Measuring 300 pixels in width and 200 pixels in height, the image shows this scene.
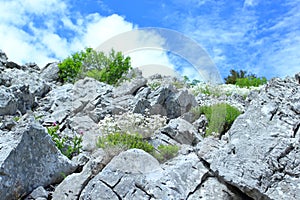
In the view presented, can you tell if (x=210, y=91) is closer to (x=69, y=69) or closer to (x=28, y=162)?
(x=69, y=69)

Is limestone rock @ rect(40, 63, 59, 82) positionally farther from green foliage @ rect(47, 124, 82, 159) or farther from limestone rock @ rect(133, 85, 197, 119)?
green foliage @ rect(47, 124, 82, 159)

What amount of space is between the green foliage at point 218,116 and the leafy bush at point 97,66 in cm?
984

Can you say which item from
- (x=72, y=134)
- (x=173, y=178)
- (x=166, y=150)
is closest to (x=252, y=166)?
(x=173, y=178)

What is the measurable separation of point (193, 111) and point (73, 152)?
4.49 m

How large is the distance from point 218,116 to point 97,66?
1287cm

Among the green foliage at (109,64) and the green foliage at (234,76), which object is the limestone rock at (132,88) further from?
the green foliage at (234,76)

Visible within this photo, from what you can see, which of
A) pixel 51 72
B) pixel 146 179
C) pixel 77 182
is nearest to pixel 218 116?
pixel 77 182

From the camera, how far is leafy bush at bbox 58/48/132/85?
2225 centimetres

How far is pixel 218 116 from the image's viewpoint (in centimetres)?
1177

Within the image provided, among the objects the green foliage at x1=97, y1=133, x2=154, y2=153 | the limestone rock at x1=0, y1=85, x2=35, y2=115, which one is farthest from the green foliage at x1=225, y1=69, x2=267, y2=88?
the green foliage at x1=97, y1=133, x2=154, y2=153

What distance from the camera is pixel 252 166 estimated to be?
605cm

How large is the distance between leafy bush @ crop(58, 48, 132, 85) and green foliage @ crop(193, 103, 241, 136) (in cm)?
984

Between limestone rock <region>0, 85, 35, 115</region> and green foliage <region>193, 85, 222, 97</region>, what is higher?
green foliage <region>193, 85, 222, 97</region>

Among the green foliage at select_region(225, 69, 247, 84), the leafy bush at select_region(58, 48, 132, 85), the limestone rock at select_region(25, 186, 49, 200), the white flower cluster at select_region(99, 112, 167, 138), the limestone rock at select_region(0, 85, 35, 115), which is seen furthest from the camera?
the green foliage at select_region(225, 69, 247, 84)
